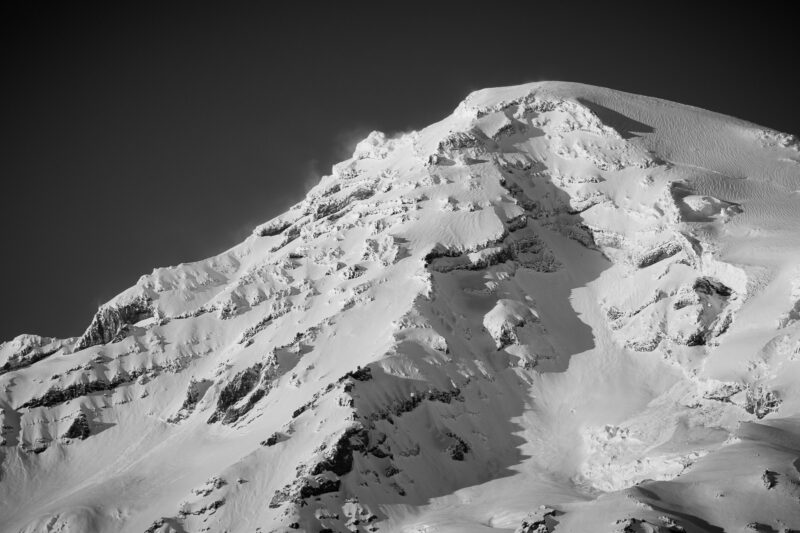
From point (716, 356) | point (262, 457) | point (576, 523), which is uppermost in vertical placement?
point (262, 457)

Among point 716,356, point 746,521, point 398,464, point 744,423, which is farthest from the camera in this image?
point 716,356

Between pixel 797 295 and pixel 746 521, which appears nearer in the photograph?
pixel 746 521

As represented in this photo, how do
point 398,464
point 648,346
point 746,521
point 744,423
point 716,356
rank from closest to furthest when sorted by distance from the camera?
point 746,521 < point 744,423 < point 398,464 < point 716,356 < point 648,346

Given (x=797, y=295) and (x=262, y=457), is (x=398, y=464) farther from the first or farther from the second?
(x=797, y=295)

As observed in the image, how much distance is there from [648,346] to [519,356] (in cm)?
2910

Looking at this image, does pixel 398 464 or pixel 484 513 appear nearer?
pixel 484 513


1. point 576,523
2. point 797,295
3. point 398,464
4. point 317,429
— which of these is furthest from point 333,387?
point 797,295

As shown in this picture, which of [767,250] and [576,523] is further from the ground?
[767,250]

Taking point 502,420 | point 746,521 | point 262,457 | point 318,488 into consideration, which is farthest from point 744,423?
point 262,457

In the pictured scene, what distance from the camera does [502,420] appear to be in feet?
605

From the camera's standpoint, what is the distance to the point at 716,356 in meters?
180

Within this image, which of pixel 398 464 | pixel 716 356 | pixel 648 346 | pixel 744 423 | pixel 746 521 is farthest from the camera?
pixel 648 346

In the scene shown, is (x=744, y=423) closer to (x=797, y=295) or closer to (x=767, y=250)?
(x=797, y=295)

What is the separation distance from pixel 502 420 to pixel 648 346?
126 ft
